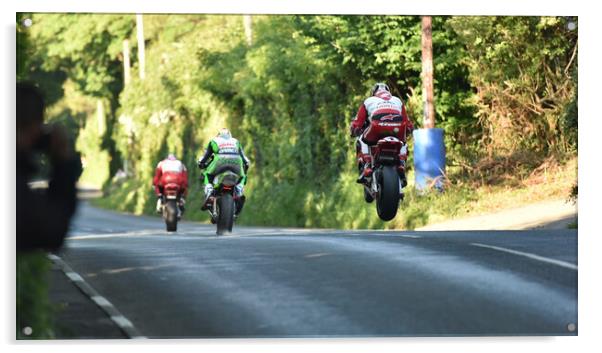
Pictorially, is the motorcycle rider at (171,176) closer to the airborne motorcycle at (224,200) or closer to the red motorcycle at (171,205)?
the red motorcycle at (171,205)

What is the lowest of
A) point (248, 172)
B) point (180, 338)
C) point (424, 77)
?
point (180, 338)

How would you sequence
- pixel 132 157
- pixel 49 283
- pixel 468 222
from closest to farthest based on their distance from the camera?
1. pixel 49 283
2. pixel 468 222
3. pixel 132 157

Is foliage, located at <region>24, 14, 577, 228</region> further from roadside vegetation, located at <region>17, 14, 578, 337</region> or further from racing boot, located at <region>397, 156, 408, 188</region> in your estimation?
racing boot, located at <region>397, 156, 408, 188</region>

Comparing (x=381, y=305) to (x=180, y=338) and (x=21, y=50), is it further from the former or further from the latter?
(x=21, y=50)

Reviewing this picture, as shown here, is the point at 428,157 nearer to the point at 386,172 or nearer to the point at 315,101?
the point at 386,172

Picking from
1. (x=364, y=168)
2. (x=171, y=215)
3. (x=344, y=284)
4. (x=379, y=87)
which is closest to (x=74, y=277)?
(x=344, y=284)

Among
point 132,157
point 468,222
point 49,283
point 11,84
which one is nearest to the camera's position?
point 49,283

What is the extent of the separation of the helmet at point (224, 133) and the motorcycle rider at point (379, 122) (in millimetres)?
1285

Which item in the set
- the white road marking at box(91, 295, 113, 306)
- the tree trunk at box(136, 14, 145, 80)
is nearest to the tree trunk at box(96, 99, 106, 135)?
the tree trunk at box(136, 14, 145, 80)

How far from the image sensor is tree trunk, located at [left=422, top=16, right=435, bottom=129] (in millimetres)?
14530

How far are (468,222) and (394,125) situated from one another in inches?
53.1

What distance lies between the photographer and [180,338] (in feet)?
38.2

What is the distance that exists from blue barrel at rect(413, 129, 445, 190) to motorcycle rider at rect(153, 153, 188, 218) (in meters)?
2.22
